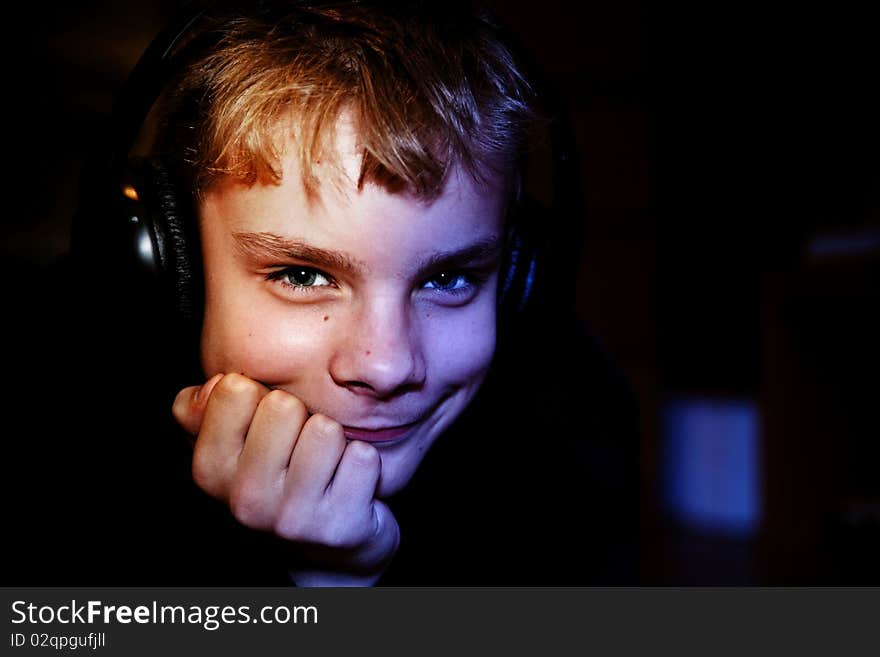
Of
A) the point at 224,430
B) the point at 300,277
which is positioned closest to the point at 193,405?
the point at 224,430

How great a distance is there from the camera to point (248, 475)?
1.76ft

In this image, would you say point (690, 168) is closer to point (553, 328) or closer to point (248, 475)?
point (553, 328)

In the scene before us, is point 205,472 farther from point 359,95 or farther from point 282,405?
point 359,95

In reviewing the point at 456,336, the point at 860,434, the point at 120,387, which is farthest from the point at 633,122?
the point at 120,387

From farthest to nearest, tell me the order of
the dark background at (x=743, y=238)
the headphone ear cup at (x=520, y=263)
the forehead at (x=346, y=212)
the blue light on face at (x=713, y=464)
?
1. the blue light on face at (x=713, y=464)
2. the dark background at (x=743, y=238)
3. the headphone ear cup at (x=520, y=263)
4. the forehead at (x=346, y=212)

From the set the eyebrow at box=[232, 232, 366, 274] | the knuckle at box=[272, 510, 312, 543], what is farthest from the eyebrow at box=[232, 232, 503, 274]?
the knuckle at box=[272, 510, 312, 543]

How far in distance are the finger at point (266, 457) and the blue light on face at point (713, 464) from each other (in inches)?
51.6

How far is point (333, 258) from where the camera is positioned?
1.73ft

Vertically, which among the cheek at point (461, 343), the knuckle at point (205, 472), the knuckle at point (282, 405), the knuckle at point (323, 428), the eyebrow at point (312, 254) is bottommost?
the knuckle at point (205, 472)

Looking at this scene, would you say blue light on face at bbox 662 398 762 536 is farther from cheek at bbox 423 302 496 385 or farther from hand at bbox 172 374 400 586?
hand at bbox 172 374 400 586

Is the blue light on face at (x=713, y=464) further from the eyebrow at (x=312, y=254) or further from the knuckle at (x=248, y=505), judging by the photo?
the knuckle at (x=248, y=505)

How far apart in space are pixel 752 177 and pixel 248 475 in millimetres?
1477

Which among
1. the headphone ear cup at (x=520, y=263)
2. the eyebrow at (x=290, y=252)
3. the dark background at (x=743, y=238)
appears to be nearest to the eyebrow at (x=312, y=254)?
the eyebrow at (x=290, y=252)

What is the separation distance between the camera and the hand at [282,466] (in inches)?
21.1
